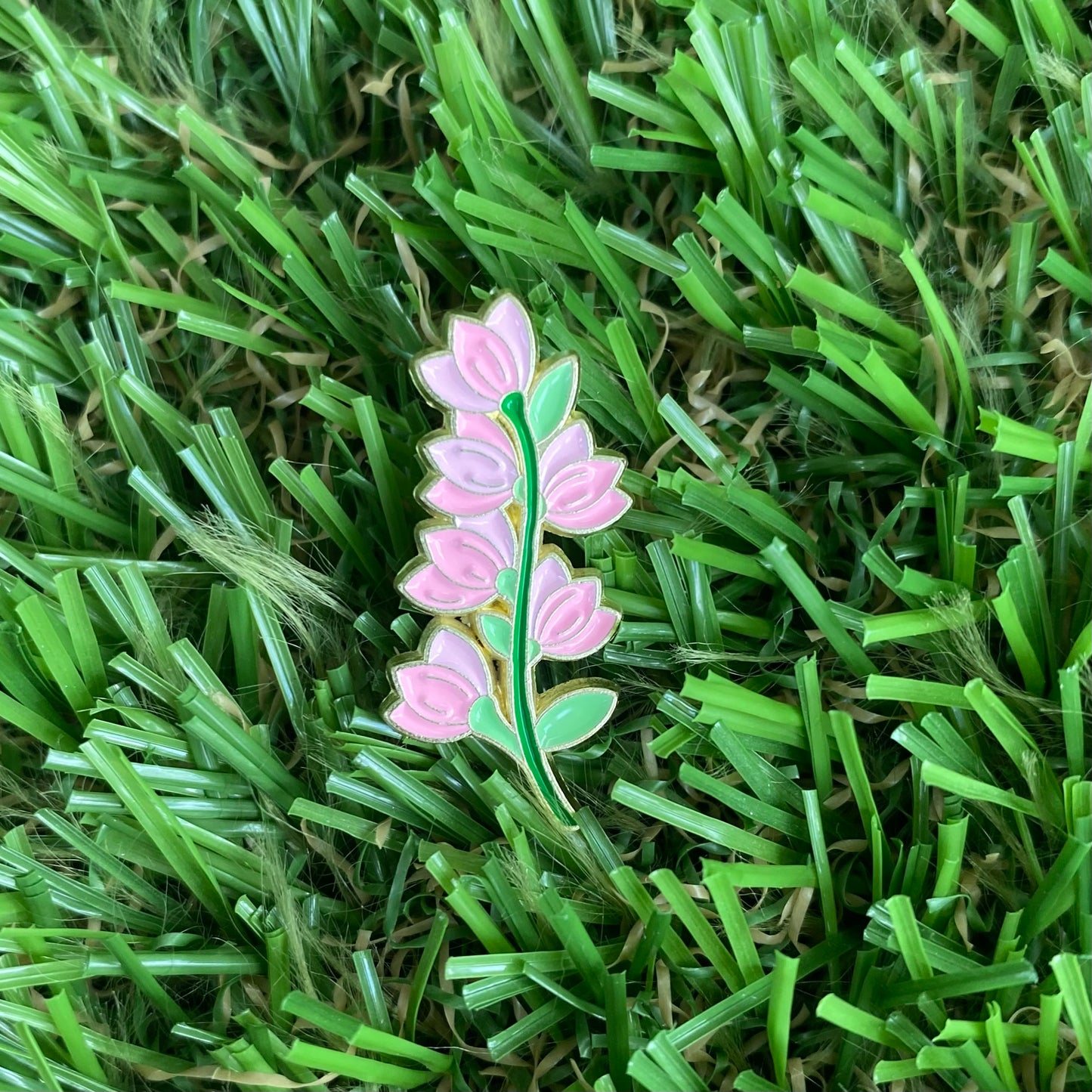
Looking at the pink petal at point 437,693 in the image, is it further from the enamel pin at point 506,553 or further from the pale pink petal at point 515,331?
the pale pink petal at point 515,331

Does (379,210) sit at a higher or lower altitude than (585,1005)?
higher

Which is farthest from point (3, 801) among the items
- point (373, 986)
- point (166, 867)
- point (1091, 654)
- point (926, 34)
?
point (926, 34)

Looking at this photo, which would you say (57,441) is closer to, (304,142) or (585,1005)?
(304,142)

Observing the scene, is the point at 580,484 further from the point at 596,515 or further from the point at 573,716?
the point at 573,716

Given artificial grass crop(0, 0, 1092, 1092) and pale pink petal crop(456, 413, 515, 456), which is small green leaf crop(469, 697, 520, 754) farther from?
pale pink petal crop(456, 413, 515, 456)

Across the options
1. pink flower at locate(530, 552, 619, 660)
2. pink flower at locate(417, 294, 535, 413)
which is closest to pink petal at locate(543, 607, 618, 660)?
pink flower at locate(530, 552, 619, 660)


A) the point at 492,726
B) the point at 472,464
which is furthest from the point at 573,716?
the point at 472,464
